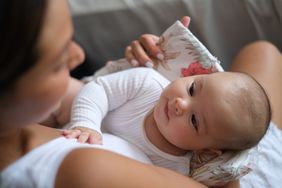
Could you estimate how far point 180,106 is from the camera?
3.20 feet

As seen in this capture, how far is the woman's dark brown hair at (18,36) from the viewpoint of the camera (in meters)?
0.50

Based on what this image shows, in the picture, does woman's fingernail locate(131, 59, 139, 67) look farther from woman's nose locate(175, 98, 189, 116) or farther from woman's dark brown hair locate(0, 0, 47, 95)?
woman's dark brown hair locate(0, 0, 47, 95)

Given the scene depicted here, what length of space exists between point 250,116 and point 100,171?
41 centimetres

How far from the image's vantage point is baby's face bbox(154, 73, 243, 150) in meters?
0.95

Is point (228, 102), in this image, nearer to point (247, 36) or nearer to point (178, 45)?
point (178, 45)

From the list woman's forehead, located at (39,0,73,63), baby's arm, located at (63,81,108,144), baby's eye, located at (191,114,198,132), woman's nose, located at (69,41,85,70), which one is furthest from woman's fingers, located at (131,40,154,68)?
woman's forehead, located at (39,0,73,63)

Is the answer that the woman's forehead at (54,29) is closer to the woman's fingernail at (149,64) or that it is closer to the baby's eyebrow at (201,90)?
the baby's eyebrow at (201,90)

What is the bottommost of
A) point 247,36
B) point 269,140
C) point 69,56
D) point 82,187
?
point 269,140

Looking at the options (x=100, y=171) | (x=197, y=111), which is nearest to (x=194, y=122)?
(x=197, y=111)

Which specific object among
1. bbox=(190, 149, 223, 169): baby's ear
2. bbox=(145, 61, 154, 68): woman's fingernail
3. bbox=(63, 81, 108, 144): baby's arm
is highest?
bbox=(145, 61, 154, 68): woman's fingernail

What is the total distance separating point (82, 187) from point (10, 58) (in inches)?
9.3

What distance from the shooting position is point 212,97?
97cm

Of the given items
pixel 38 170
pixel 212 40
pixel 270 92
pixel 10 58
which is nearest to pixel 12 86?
pixel 10 58

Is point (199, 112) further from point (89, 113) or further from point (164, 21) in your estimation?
point (164, 21)
